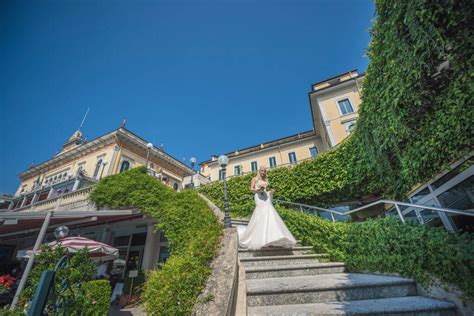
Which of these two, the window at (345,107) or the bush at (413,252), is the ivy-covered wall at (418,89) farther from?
the window at (345,107)

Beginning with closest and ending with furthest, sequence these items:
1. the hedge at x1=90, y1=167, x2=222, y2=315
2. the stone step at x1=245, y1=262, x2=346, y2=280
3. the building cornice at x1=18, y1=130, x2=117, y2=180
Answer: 1. the hedge at x1=90, y1=167, x2=222, y2=315
2. the stone step at x1=245, y1=262, x2=346, y2=280
3. the building cornice at x1=18, y1=130, x2=117, y2=180

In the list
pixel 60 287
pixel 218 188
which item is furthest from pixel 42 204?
pixel 60 287

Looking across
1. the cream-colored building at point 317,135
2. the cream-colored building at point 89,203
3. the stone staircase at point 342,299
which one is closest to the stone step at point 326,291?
the stone staircase at point 342,299

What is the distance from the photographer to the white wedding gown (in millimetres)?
4441

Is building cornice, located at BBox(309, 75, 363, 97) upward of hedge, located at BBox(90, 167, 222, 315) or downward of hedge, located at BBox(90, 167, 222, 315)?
upward

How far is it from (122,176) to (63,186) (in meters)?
14.9

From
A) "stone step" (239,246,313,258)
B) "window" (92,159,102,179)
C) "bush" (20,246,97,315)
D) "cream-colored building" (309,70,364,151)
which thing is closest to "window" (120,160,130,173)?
"window" (92,159,102,179)

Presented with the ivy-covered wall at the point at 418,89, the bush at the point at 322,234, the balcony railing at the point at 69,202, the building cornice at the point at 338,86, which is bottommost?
the bush at the point at 322,234

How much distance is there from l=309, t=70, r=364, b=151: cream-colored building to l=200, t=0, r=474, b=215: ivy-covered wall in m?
12.7

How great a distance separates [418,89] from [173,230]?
24.4 ft

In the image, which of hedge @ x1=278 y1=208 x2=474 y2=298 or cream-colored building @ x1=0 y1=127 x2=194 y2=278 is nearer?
hedge @ x1=278 y1=208 x2=474 y2=298

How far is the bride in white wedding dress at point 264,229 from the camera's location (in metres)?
4.45

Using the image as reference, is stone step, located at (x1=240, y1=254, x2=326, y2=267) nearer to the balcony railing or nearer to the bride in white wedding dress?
the bride in white wedding dress

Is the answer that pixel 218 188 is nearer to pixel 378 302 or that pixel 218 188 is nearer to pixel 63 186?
pixel 378 302
